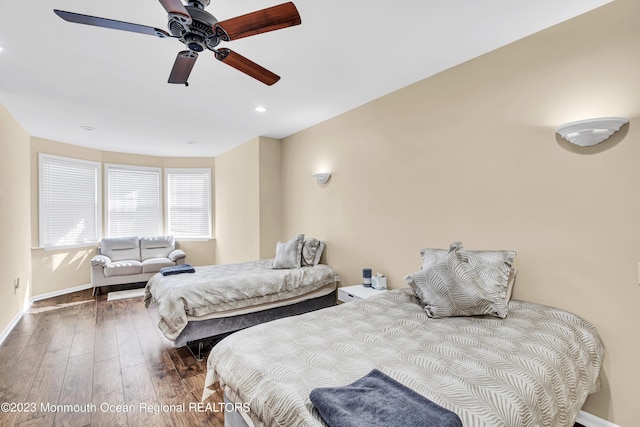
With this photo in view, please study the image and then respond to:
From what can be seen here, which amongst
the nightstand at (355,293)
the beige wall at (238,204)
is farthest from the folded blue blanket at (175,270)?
the nightstand at (355,293)

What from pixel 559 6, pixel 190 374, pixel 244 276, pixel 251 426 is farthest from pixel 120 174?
pixel 559 6

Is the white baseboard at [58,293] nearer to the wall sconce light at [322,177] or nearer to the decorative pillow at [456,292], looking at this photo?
the wall sconce light at [322,177]

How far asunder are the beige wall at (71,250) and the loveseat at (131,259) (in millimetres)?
396

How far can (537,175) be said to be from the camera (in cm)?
220

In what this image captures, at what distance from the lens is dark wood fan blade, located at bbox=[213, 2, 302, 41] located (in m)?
1.47

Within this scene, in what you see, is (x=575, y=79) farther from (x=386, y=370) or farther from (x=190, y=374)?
(x=190, y=374)

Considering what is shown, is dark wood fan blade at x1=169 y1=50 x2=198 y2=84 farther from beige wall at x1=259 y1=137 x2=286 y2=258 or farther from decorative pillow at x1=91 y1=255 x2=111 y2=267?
decorative pillow at x1=91 y1=255 x2=111 y2=267

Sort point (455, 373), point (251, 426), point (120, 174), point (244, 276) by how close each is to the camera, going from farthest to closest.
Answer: point (120, 174), point (244, 276), point (251, 426), point (455, 373)

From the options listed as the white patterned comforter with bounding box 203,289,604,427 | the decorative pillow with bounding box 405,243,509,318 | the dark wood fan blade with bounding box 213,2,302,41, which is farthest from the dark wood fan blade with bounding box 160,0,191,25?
the decorative pillow with bounding box 405,243,509,318

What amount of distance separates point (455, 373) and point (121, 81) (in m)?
3.52

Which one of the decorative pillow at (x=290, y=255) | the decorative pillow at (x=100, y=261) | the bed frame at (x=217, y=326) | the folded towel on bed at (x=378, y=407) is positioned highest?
the decorative pillow at (x=290, y=255)

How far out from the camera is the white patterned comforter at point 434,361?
115cm

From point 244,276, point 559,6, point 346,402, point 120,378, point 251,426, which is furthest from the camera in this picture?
point 244,276

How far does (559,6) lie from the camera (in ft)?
6.32
